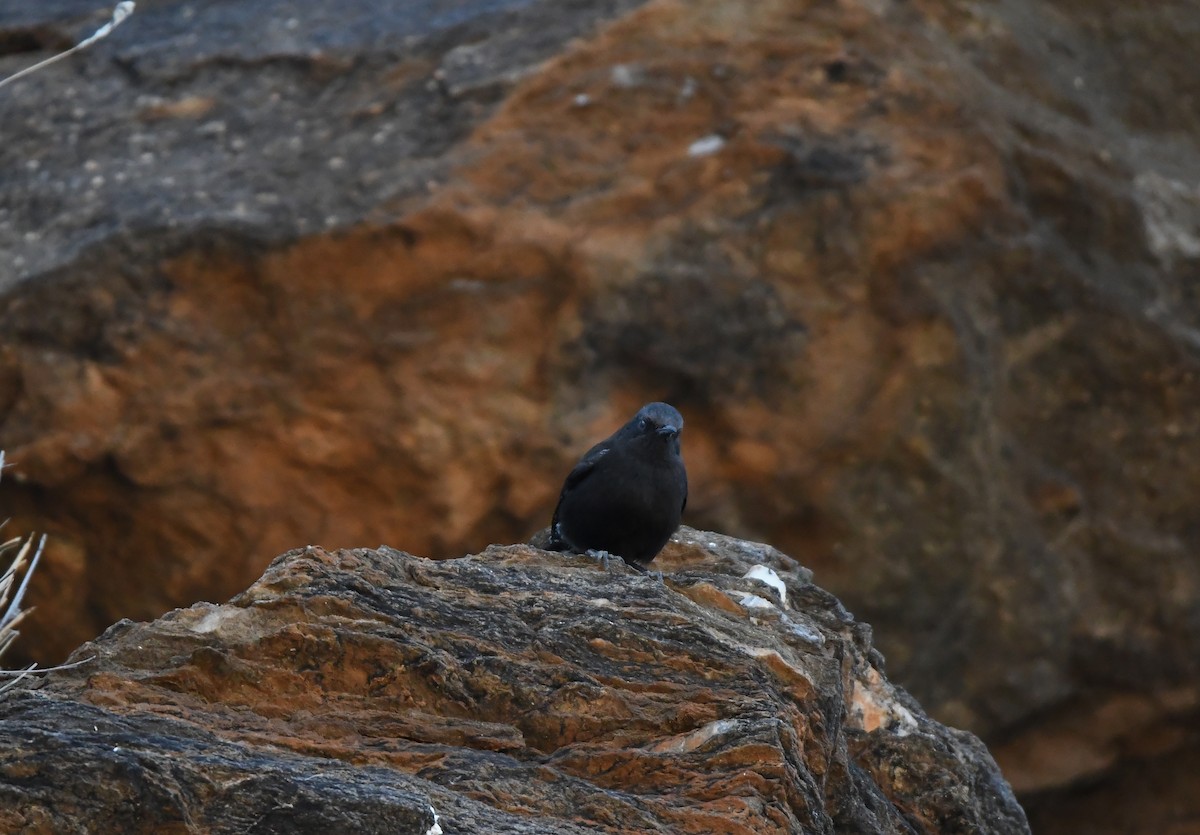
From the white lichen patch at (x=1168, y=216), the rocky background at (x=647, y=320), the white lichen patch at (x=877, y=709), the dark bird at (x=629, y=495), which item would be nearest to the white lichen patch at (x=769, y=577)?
the white lichen patch at (x=877, y=709)

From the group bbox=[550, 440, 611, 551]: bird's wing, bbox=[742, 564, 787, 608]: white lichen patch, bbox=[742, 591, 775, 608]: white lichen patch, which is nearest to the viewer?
bbox=[742, 591, 775, 608]: white lichen patch

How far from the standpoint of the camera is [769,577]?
6.05m

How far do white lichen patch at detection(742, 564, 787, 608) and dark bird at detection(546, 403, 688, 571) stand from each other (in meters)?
0.67

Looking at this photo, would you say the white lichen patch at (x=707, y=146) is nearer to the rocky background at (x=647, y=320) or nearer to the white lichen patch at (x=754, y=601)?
the rocky background at (x=647, y=320)

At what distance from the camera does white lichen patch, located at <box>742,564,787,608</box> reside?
19.5ft

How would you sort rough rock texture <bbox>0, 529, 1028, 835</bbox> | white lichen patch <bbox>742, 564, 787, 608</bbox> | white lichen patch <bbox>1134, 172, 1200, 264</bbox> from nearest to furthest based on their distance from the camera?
1. rough rock texture <bbox>0, 529, 1028, 835</bbox>
2. white lichen patch <bbox>742, 564, 787, 608</bbox>
3. white lichen patch <bbox>1134, 172, 1200, 264</bbox>

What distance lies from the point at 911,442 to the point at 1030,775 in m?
2.17

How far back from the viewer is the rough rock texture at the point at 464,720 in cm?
388

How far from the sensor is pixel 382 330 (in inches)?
392

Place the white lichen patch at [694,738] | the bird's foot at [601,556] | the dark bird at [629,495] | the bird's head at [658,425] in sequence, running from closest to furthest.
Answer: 1. the white lichen patch at [694,738]
2. the bird's foot at [601,556]
3. the dark bird at [629,495]
4. the bird's head at [658,425]

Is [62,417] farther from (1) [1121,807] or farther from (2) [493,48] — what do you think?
(1) [1121,807]

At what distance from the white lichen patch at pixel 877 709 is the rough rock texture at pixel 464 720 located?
6 cm

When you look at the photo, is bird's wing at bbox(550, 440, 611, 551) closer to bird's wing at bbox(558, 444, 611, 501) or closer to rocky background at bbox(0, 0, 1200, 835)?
bird's wing at bbox(558, 444, 611, 501)

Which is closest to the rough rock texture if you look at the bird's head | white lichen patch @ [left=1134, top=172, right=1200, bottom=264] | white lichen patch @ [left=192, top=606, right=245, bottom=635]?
white lichen patch @ [left=192, top=606, right=245, bottom=635]
